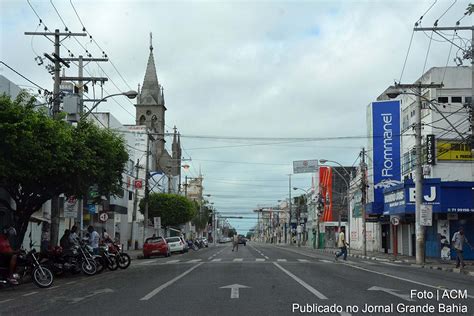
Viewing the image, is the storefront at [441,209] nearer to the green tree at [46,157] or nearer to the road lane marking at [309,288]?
the road lane marking at [309,288]

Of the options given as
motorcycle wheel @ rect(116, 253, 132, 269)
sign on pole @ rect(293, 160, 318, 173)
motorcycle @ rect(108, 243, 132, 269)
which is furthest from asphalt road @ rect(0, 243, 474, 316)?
sign on pole @ rect(293, 160, 318, 173)

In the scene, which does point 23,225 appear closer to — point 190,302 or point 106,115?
point 190,302

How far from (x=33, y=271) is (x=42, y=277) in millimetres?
313

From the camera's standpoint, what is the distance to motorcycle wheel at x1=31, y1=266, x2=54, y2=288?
55.7 ft

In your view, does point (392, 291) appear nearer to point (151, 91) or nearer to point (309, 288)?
point (309, 288)

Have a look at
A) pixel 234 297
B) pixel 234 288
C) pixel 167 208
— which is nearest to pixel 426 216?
pixel 234 288

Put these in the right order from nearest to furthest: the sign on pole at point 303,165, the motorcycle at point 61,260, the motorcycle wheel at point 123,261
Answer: the motorcycle at point 61,260 < the motorcycle wheel at point 123,261 < the sign on pole at point 303,165

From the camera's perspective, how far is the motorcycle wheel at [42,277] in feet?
55.7

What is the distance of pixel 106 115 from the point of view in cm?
5459

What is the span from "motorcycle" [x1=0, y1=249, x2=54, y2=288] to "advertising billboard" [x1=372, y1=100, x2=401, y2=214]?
34054 mm

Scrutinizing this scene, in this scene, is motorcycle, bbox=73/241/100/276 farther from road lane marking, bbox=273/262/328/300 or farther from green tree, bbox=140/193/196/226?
green tree, bbox=140/193/196/226

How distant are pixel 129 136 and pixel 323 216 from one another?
107ft

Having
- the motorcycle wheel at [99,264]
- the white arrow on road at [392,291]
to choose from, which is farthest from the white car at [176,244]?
the white arrow on road at [392,291]

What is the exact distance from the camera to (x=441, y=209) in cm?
3572
